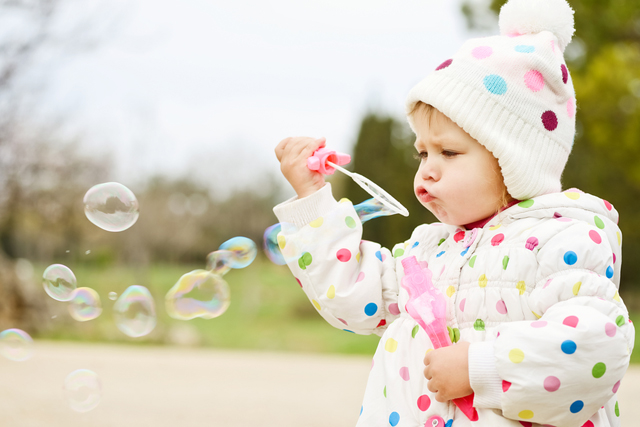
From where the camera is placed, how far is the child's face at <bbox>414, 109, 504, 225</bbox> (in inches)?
64.7

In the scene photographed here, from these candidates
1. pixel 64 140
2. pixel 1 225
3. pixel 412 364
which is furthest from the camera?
pixel 1 225

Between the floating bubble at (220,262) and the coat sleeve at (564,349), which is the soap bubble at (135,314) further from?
the coat sleeve at (564,349)

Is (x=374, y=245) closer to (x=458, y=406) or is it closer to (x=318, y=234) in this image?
(x=318, y=234)

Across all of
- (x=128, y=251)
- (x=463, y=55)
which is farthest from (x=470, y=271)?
(x=128, y=251)

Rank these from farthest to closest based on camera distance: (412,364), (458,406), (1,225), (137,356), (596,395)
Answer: (1,225) < (137,356) < (412,364) < (458,406) < (596,395)

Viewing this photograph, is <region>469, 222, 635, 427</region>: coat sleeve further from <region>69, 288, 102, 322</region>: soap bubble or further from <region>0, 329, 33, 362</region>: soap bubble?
<region>0, 329, 33, 362</region>: soap bubble

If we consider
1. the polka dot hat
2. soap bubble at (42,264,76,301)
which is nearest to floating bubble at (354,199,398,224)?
the polka dot hat

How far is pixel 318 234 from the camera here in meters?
1.75

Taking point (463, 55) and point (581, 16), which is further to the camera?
point (581, 16)

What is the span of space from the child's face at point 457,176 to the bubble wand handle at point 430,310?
185mm

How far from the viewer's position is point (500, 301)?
151 cm

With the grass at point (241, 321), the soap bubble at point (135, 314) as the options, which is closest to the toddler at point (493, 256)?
the soap bubble at point (135, 314)

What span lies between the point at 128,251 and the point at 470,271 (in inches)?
642

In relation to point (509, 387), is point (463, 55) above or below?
above
